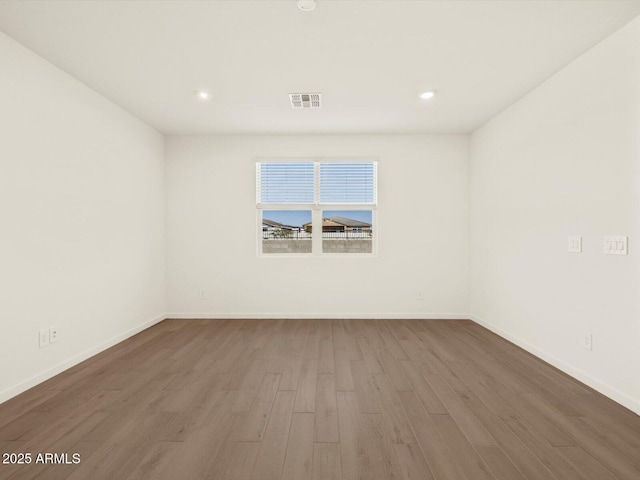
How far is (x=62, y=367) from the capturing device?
2852mm

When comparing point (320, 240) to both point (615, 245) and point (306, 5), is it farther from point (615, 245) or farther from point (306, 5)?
point (615, 245)

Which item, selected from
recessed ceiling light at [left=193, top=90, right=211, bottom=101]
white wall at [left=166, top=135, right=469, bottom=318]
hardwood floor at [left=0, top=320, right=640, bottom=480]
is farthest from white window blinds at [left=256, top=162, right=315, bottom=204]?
hardwood floor at [left=0, top=320, right=640, bottom=480]

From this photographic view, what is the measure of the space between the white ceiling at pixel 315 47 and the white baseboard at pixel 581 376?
8.65 ft

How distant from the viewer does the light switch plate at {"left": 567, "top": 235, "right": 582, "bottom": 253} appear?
269 cm

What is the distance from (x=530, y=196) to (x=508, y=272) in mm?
922

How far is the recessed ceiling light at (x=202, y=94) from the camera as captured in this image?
3283 millimetres

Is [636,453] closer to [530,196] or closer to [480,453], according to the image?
[480,453]

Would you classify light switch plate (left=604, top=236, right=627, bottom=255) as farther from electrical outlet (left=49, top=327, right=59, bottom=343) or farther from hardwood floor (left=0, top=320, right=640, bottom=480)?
electrical outlet (left=49, top=327, right=59, bottom=343)

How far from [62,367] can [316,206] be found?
339 cm

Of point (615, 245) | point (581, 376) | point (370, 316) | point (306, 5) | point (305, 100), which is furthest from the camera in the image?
point (370, 316)

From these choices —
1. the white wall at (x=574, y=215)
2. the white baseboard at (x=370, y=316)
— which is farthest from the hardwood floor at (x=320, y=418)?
the white baseboard at (x=370, y=316)

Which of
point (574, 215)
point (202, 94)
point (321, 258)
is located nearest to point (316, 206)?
point (321, 258)

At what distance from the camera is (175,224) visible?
4711 millimetres

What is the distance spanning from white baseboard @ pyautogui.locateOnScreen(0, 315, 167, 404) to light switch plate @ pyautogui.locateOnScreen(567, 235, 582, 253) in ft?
15.1
